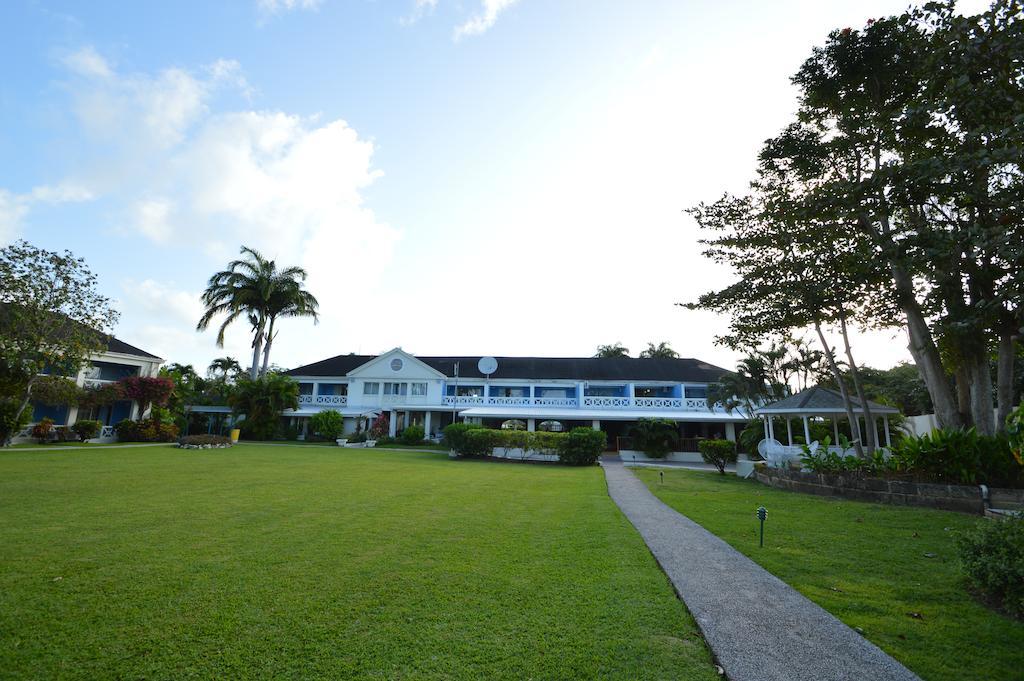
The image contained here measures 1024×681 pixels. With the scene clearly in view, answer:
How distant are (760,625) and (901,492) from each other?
31.1 feet

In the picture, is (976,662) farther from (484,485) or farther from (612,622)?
(484,485)

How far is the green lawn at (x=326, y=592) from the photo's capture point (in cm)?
318

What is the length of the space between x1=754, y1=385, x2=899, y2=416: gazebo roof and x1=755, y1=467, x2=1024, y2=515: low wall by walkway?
4511mm

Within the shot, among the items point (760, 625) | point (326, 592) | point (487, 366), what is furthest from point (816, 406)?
point (487, 366)

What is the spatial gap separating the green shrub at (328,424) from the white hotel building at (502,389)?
2.52 meters

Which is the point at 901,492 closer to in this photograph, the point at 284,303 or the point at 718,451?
the point at 718,451

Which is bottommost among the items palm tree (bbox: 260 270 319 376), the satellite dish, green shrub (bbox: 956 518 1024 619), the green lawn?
the green lawn

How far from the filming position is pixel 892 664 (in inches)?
130

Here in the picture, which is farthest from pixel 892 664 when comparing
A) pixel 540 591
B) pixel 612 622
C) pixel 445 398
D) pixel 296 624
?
pixel 445 398

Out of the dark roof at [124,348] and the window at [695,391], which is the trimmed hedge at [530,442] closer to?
the window at [695,391]

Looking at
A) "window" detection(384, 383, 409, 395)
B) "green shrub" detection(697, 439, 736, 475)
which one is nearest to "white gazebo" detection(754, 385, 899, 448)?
"green shrub" detection(697, 439, 736, 475)

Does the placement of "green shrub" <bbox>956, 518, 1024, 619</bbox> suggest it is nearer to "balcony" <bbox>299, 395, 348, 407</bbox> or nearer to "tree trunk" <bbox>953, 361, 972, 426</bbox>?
"tree trunk" <bbox>953, 361, 972, 426</bbox>

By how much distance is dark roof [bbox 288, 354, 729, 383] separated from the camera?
34625mm

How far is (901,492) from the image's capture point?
10445 mm
